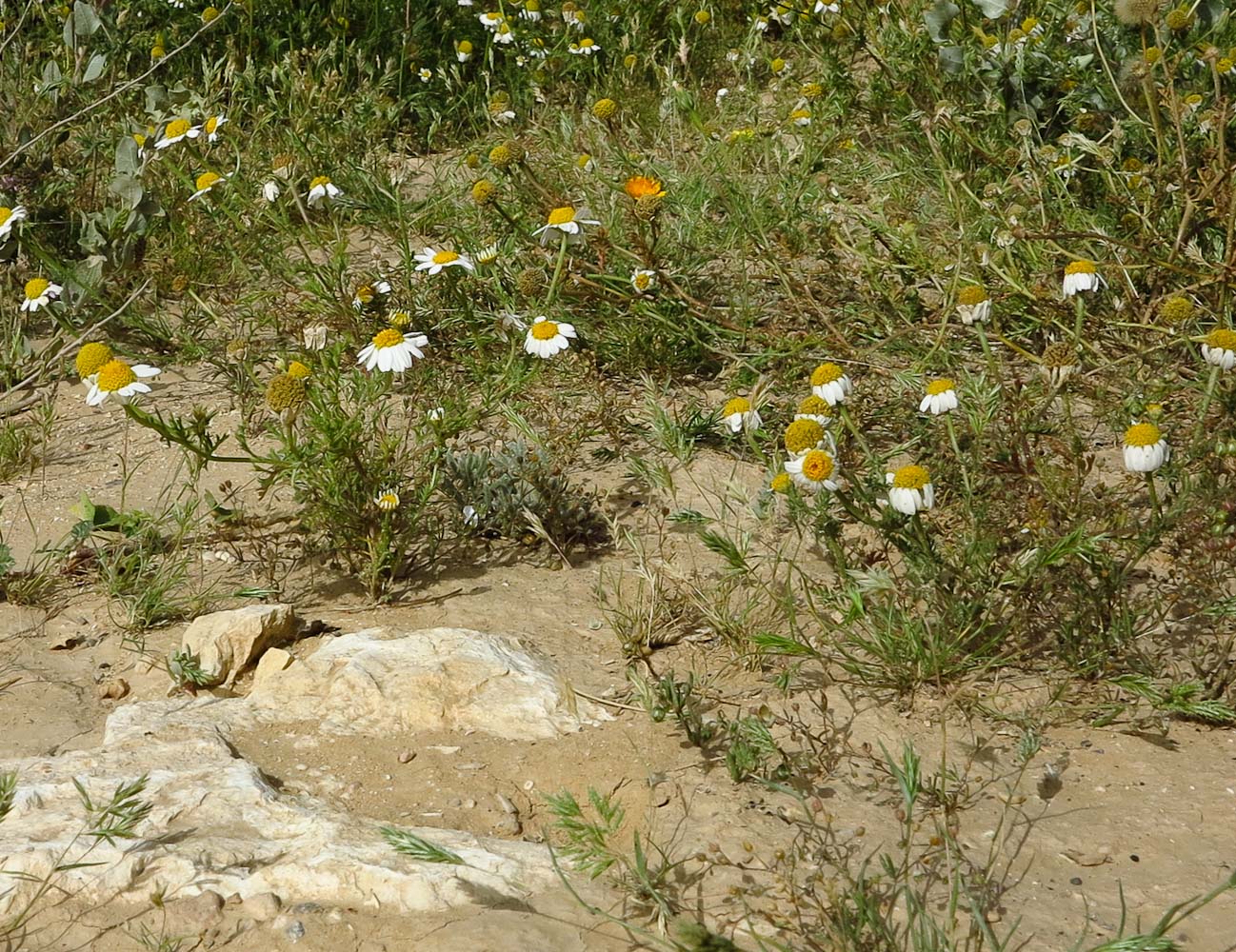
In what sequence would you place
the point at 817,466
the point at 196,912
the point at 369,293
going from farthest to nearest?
the point at 369,293 → the point at 817,466 → the point at 196,912

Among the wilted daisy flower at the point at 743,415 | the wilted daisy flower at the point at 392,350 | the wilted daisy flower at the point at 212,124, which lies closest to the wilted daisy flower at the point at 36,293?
the wilted daisy flower at the point at 212,124

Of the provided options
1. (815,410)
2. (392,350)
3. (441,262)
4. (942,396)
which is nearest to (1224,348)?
(942,396)

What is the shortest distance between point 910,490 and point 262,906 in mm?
1498

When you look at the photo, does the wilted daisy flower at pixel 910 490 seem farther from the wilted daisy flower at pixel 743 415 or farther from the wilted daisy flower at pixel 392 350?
the wilted daisy flower at pixel 392 350

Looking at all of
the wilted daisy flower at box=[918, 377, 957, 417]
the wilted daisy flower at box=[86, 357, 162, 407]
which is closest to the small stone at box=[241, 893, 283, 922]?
the wilted daisy flower at box=[86, 357, 162, 407]

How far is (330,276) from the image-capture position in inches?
173

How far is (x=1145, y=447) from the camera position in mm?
2668

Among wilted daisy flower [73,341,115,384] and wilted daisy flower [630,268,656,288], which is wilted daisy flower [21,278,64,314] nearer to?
wilted daisy flower [73,341,115,384]

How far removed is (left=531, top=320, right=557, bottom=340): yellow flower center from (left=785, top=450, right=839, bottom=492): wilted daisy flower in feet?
3.94

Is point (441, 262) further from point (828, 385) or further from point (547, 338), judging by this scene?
point (828, 385)

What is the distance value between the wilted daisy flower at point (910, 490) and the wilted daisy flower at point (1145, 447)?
1.34 feet

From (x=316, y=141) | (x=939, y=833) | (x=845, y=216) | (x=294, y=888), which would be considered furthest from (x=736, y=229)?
(x=294, y=888)

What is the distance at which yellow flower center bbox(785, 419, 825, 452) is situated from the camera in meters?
2.84

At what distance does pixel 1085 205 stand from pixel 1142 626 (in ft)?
7.29
